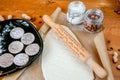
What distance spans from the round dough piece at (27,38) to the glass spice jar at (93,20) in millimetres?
174

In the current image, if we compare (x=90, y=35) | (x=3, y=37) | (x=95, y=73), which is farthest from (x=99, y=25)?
(x=3, y=37)

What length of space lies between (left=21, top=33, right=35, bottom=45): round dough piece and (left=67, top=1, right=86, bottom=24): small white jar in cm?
14

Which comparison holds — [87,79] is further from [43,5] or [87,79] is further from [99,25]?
[43,5]

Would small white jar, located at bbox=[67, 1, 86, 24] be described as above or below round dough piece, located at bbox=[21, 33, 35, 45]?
above

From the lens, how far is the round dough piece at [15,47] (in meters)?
0.78

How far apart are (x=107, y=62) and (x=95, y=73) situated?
0.17 feet

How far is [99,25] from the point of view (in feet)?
2.66

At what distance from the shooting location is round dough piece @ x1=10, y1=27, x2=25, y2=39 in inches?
32.0

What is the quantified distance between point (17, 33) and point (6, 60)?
0.10m

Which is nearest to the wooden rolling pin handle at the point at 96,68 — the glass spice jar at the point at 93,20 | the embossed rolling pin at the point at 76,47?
the embossed rolling pin at the point at 76,47

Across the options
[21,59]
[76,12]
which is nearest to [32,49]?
[21,59]

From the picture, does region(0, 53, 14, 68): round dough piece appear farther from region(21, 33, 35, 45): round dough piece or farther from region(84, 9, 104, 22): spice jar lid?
region(84, 9, 104, 22): spice jar lid

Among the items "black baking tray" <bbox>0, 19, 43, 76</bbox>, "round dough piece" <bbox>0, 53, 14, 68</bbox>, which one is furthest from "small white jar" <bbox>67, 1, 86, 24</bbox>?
"round dough piece" <bbox>0, 53, 14, 68</bbox>

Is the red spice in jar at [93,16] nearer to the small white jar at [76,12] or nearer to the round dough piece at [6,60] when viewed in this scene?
the small white jar at [76,12]
